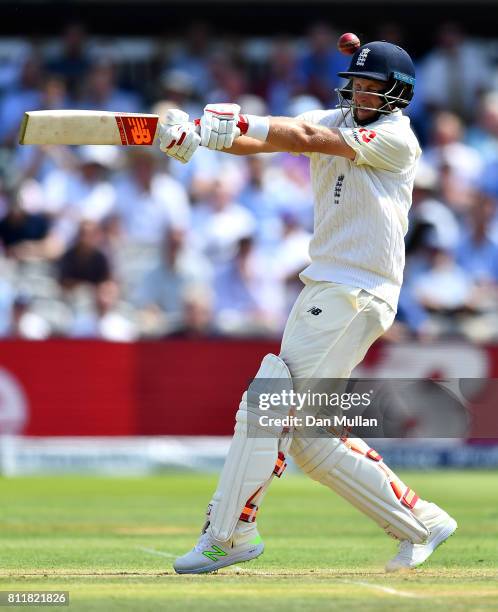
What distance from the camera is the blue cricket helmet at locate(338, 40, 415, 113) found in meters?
5.54

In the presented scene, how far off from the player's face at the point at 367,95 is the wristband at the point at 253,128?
0.51 m

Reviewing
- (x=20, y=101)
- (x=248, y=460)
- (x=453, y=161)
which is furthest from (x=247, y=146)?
(x=20, y=101)

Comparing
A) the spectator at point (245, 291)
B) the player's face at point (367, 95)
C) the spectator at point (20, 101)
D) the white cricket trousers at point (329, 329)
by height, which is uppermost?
the player's face at point (367, 95)

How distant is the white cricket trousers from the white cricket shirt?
6 cm

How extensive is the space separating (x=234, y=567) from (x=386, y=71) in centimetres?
218

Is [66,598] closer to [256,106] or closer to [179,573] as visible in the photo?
[179,573]

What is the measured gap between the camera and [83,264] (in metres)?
12.2

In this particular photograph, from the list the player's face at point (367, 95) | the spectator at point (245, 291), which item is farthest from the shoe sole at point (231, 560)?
the spectator at point (245, 291)

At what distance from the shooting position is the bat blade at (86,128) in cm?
511

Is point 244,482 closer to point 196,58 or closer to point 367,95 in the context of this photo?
point 367,95

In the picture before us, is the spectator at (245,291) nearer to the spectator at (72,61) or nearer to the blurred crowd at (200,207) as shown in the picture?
the blurred crowd at (200,207)

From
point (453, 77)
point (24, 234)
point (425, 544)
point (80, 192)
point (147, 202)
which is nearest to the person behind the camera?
point (425, 544)

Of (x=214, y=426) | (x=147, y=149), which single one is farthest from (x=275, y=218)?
(x=214, y=426)

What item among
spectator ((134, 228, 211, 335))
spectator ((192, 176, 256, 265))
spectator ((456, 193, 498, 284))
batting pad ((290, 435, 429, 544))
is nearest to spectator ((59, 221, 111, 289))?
spectator ((134, 228, 211, 335))
